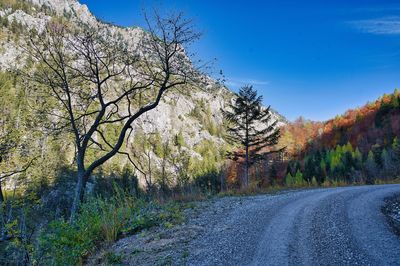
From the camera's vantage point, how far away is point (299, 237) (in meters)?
5.40

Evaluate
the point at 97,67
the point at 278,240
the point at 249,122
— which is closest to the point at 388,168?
the point at 249,122

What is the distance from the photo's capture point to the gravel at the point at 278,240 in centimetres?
455

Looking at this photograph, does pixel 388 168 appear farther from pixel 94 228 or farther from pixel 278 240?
pixel 94 228

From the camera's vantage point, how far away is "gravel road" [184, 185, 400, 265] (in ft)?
14.7

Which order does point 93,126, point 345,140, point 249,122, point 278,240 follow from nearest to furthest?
point 278,240
point 93,126
point 249,122
point 345,140

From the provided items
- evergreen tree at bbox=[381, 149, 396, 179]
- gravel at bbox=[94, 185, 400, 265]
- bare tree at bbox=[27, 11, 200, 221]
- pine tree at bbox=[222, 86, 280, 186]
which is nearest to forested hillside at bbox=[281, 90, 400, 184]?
evergreen tree at bbox=[381, 149, 396, 179]

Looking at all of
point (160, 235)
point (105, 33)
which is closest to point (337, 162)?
point (105, 33)

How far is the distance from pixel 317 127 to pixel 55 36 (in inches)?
5227

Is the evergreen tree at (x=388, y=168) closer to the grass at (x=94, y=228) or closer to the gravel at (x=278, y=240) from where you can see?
the gravel at (x=278, y=240)

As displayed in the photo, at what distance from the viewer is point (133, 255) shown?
220 inches

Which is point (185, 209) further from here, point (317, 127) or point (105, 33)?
point (317, 127)

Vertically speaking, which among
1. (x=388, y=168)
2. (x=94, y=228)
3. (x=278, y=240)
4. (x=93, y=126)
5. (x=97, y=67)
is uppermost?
(x=97, y=67)

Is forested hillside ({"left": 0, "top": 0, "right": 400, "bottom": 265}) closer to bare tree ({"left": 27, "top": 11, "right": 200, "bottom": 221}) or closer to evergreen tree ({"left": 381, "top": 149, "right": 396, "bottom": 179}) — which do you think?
bare tree ({"left": 27, "top": 11, "right": 200, "bottom": 221})

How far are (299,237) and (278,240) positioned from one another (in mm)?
390
